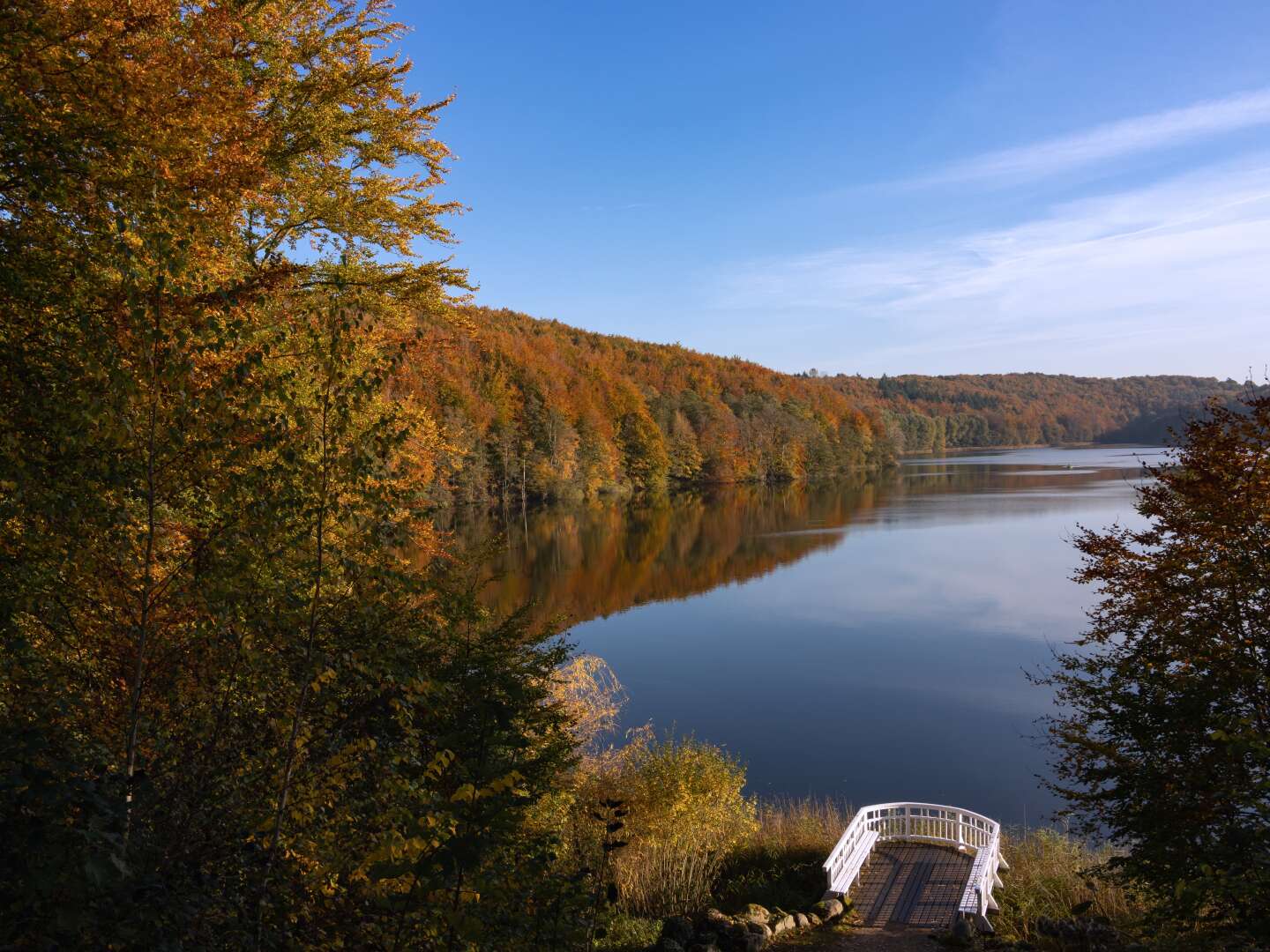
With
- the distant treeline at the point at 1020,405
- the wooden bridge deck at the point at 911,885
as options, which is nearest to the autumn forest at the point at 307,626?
the wooden bridge deck at the point at 911,885

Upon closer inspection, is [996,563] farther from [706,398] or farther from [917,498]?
[706,398]

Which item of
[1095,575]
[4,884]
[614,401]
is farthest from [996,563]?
[614,401]

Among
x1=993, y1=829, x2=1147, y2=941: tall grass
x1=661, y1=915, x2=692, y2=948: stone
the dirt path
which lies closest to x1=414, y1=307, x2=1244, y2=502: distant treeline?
x1=661, y1=915, x2=692, y2=948: stone

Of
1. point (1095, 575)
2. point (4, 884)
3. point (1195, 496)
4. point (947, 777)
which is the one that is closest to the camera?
point (4, 884)

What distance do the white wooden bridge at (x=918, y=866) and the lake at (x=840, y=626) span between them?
280 centimetres

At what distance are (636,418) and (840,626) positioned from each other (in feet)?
186

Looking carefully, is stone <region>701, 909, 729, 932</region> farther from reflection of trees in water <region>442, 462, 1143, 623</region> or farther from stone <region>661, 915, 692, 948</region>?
reflection of trees in water <region>442, 462, 1143, 623</region>

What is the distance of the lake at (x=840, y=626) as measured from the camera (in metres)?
16.8

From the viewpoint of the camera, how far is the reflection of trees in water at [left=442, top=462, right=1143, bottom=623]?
3338 centimetres

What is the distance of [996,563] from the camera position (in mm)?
35969

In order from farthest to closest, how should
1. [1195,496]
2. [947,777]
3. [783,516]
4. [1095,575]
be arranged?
[783,516], [947,777], [1095,575], [1195,496]

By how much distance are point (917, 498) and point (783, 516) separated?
580 inches

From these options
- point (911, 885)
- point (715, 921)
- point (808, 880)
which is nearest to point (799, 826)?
point (808, 880)

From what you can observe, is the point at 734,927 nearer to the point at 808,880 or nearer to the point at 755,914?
the point at 755,914
